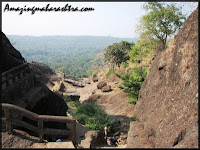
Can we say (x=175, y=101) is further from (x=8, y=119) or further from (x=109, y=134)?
(x=109, y=134)

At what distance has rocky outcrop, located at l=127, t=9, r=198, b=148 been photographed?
5.31m

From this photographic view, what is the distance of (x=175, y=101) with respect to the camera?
20.8 ft

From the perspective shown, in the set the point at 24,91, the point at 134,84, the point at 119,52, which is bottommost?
the point at 134,84

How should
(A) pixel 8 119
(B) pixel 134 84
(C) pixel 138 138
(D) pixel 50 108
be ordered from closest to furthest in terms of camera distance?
(A) pixel 8 119 → (C) pixel 138 138 → (D) pixel 50 108 → (B) pixel 134 84

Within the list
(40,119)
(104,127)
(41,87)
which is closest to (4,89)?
(40,119)

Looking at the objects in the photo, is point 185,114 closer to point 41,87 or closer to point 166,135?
point 166,135

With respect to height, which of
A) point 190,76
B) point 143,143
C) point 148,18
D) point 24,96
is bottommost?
point 143,143

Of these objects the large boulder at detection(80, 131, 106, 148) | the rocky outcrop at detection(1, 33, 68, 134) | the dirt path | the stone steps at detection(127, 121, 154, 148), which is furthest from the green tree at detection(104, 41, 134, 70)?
the stone steps at detection(127, 121, 154, 148)

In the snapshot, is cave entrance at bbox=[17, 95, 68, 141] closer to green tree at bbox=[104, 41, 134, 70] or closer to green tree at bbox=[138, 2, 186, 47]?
green tree at bbox=[138, 2, 186, 47]

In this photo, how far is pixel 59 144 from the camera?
5703mm

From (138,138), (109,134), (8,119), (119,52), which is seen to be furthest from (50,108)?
(119,52)

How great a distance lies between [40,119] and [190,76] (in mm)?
4920

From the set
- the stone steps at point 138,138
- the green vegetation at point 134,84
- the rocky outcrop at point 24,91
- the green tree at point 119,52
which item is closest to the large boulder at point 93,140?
the rocky outcrop at point 24,91

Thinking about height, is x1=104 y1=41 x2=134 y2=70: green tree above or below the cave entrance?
above
